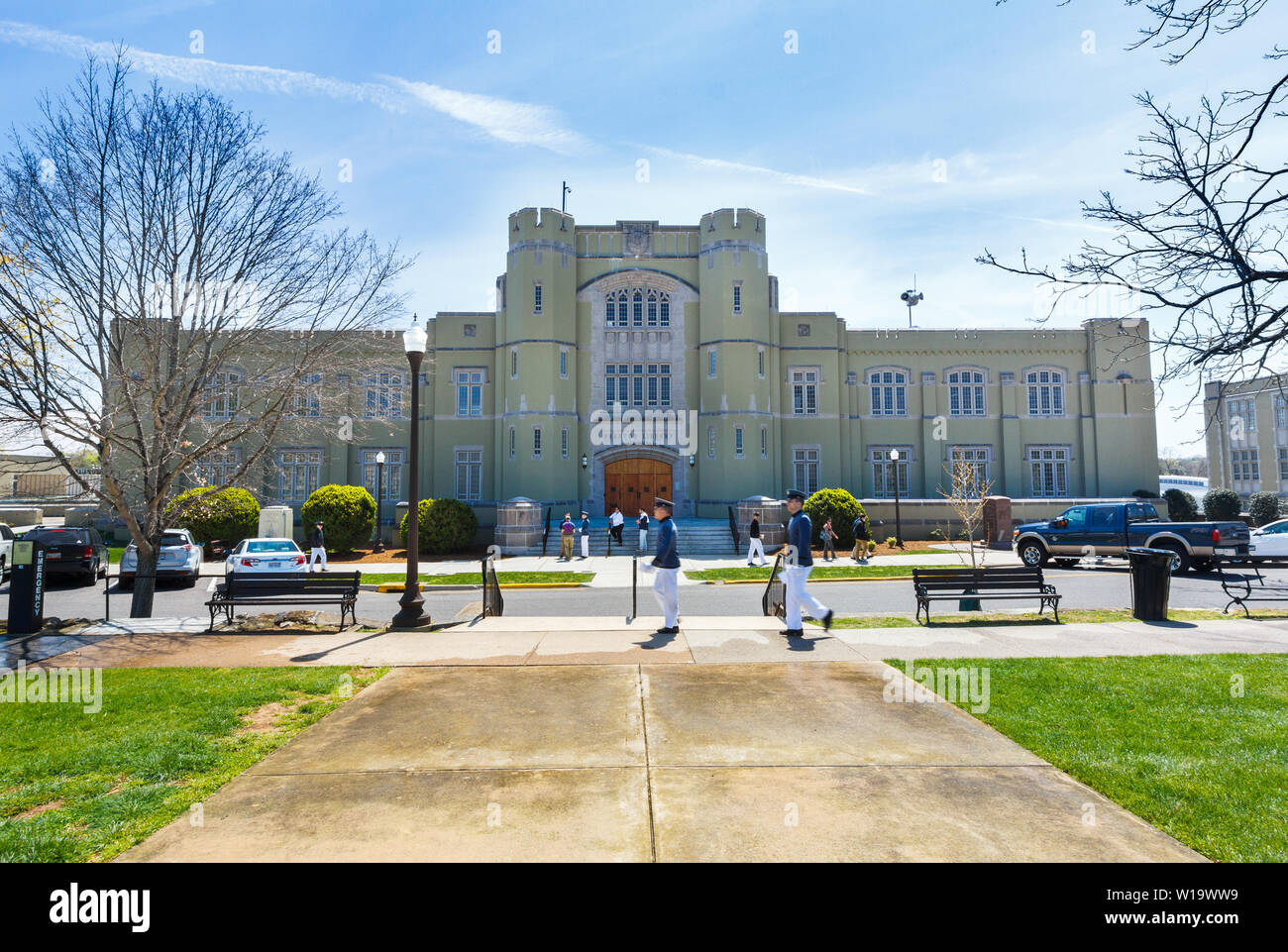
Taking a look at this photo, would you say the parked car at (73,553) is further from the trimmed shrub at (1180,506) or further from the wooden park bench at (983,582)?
the trimmed shrub at (1180,506)

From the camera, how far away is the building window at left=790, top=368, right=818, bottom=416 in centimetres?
3478

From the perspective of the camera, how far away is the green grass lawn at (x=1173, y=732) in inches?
162

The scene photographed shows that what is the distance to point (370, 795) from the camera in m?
4.54

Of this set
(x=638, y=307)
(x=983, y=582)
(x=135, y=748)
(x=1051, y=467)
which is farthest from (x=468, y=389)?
(x=1051, y=467)

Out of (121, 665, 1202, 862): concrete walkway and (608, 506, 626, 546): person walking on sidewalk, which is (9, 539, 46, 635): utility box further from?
(608, 506, 626, 546): person walking on sidewalk

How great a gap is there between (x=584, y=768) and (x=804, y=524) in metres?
5.49

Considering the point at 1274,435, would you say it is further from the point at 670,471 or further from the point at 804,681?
the point at 804,681

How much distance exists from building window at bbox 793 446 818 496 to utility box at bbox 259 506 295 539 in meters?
23.2

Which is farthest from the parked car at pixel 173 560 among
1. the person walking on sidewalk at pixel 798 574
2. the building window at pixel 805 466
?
the building window at pixel 805 466

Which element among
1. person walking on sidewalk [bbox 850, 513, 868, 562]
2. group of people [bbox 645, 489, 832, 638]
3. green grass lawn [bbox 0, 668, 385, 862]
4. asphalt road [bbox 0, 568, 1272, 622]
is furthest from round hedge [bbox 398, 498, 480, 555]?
green grass lawn [bbox 0, 668, 385, 862]

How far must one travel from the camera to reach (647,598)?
51.4ft

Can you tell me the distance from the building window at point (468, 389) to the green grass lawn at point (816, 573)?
1708cm

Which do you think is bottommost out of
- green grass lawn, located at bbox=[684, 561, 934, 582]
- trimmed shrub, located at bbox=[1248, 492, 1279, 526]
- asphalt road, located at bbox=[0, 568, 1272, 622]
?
asphalt road, located at bbox=[0, 568, 1272, 622]

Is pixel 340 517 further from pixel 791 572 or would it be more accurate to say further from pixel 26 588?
pixel 791 572
